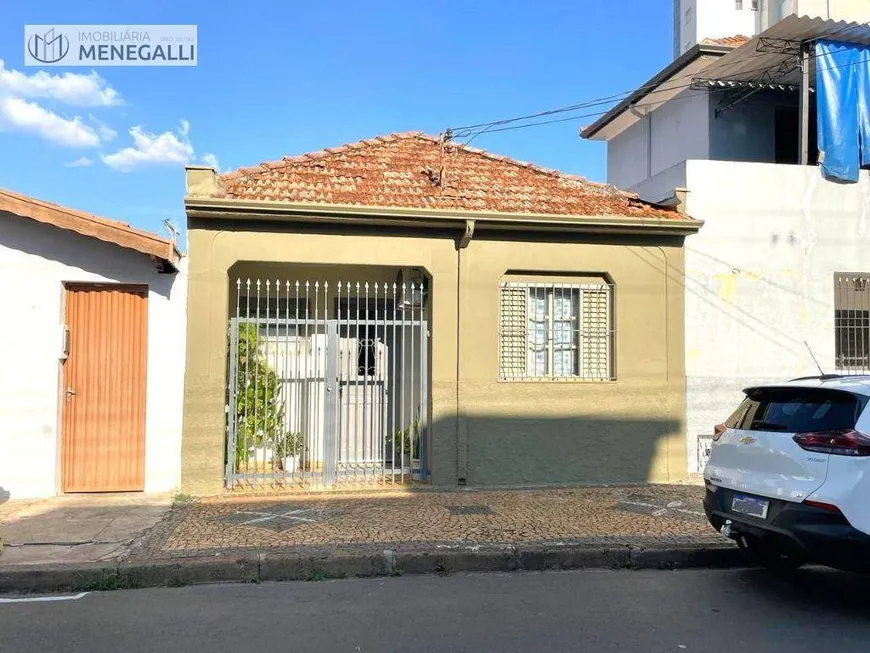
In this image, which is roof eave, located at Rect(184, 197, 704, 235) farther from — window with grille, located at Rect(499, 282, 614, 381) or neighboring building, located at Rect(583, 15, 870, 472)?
window with grille, located at Rect(499, 282, 614, 381)

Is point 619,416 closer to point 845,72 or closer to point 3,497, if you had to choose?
point 845,72

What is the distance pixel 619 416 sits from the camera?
885 cm

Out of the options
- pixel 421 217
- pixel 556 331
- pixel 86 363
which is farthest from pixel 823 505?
pixel 86 363

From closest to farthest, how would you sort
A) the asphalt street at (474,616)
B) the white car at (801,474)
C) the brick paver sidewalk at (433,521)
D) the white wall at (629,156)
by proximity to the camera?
1. the asphalt street at (474,616)
2. the white car at (801,474)
3. the brick paver sidewalk at (433,521)
4. the white wall at (629,156)

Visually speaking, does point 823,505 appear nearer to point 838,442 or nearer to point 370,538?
point 838,442

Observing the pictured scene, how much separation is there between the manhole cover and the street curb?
4.19 ft

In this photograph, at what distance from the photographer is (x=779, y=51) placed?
10.9 m

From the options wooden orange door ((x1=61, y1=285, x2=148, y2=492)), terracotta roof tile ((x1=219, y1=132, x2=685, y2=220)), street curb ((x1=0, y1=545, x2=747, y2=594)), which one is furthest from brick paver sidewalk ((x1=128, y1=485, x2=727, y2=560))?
terracotta roof tile ((x1=219, y1=132, x2=685, y2=220))

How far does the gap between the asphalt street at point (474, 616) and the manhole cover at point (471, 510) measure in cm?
153

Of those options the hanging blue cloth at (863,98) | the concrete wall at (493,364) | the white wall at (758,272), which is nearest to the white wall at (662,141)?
the hanging blue cloth at (863,98)

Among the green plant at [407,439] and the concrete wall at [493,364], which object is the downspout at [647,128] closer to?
the concrete wall at [493,364]

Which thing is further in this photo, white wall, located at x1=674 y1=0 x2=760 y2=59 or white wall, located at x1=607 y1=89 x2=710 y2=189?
white wall, located at x1=674 y1=0 x2=760 y2=59

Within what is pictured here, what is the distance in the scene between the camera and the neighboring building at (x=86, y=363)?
771 cm

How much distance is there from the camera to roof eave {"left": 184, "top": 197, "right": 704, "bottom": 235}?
791 centimetres
